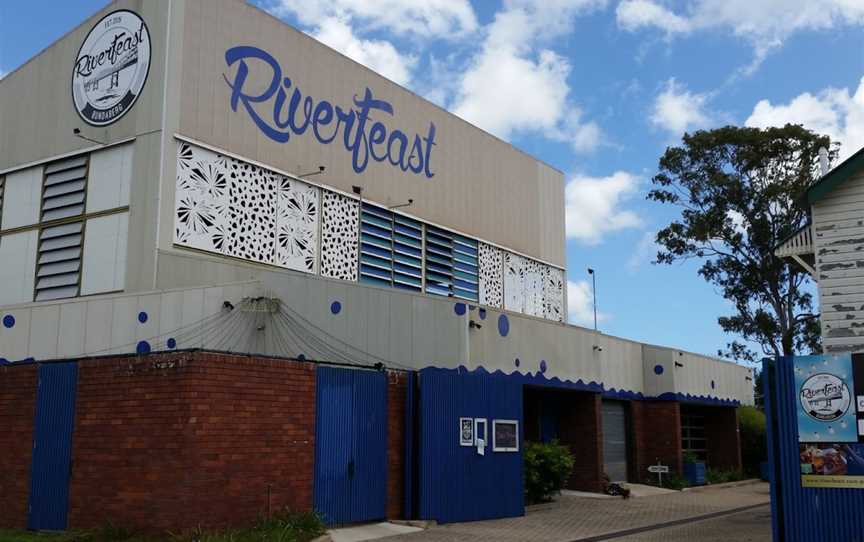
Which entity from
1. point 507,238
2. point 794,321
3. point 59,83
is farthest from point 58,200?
point 794,321

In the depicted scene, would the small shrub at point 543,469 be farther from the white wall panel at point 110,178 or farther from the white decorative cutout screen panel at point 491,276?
the white wall panel at point 110,178

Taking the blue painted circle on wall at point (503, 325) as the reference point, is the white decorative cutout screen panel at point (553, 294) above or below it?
above

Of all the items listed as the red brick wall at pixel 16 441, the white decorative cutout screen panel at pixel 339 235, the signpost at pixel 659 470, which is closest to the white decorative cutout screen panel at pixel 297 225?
the white decorative cutout screen panel at pixel 339 235

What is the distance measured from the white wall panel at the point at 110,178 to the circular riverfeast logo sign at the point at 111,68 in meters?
0.76

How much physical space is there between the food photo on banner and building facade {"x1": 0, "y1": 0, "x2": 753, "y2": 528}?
253 inches

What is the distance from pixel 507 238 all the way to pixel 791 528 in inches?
732

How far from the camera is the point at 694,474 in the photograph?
27906mm

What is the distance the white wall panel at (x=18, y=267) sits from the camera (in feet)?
70.2

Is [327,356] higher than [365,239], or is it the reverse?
[365,239]

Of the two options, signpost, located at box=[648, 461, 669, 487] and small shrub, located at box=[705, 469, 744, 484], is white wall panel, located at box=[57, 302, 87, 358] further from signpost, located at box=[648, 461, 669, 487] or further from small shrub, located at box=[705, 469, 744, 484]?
small shrub, located at box=[705, 469, 744, 484]

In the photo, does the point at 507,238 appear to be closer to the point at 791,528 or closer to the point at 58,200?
the point at 58,200

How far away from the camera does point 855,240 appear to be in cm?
1717

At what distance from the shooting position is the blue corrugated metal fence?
16312 mm

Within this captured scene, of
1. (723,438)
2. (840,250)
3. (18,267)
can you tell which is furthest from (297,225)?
(723,438)
